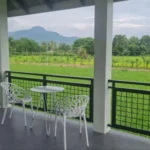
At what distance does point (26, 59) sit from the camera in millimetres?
6121

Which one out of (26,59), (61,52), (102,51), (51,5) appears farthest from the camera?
(26,59)

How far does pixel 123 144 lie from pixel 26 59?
4.01m

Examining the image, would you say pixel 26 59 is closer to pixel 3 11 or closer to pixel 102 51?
pixel 3 11

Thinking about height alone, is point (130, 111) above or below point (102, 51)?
below

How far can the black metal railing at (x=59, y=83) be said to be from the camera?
3.83m

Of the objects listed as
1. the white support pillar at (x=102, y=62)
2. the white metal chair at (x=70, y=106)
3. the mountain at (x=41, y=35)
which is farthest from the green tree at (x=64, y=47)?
the white metal chair at (x=70, y=106)

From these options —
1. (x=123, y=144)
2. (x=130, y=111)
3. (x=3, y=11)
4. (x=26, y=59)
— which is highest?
(x=3, y=11)

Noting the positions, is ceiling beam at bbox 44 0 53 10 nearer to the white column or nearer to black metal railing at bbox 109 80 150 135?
the white column

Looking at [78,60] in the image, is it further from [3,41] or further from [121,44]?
[3,41]

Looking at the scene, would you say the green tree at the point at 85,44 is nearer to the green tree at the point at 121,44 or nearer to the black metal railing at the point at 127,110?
the green tree at the point at 121,44

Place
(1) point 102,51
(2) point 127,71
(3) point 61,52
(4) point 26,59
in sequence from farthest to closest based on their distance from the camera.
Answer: (4) point 26,59, (3) point 61,52, (2) point 127,71, (1) point 102,51

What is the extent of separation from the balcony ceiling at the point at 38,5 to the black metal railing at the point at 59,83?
136 centimetres

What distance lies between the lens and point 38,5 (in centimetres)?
450

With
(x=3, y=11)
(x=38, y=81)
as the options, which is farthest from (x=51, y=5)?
(x=38, y=81)
